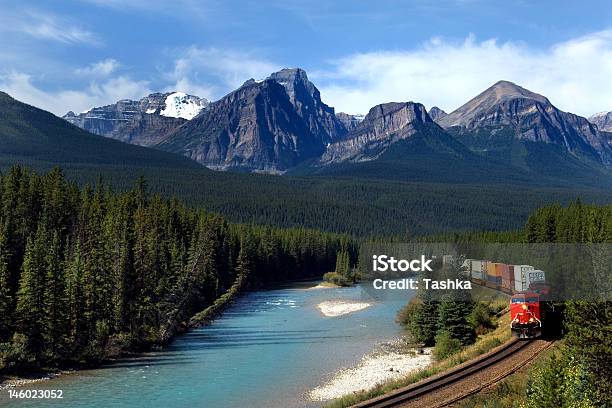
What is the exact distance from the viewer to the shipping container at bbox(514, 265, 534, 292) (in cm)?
5883

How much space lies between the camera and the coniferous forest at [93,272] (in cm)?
6269

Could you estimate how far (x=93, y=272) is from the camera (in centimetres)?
7181

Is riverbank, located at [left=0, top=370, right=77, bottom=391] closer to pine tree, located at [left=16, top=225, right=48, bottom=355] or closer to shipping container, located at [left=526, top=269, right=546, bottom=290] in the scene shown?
pine tree, located at [left=16, top=225, right=48, bottom=355]

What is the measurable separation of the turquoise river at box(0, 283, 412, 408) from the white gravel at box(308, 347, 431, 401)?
1283 millimetres

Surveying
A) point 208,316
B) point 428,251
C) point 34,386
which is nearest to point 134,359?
point 34,386

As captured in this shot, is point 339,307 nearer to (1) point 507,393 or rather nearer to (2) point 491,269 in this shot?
(2) point 491,269

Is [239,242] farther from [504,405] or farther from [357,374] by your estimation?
[504,405]

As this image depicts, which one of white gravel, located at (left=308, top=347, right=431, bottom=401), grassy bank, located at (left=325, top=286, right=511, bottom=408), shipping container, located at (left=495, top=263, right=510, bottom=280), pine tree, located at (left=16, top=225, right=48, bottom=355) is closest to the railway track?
grassy bank, located at (left=325, top=286, right=511, bottom=408)

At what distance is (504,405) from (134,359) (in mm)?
40325

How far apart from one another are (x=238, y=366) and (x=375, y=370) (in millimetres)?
13035

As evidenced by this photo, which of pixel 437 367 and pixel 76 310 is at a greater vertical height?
pixel 76 310

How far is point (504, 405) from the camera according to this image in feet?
128

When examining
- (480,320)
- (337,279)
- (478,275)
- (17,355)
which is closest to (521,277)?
(480,320)

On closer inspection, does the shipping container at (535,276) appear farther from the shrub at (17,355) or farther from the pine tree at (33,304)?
the shrub at (17,355)
